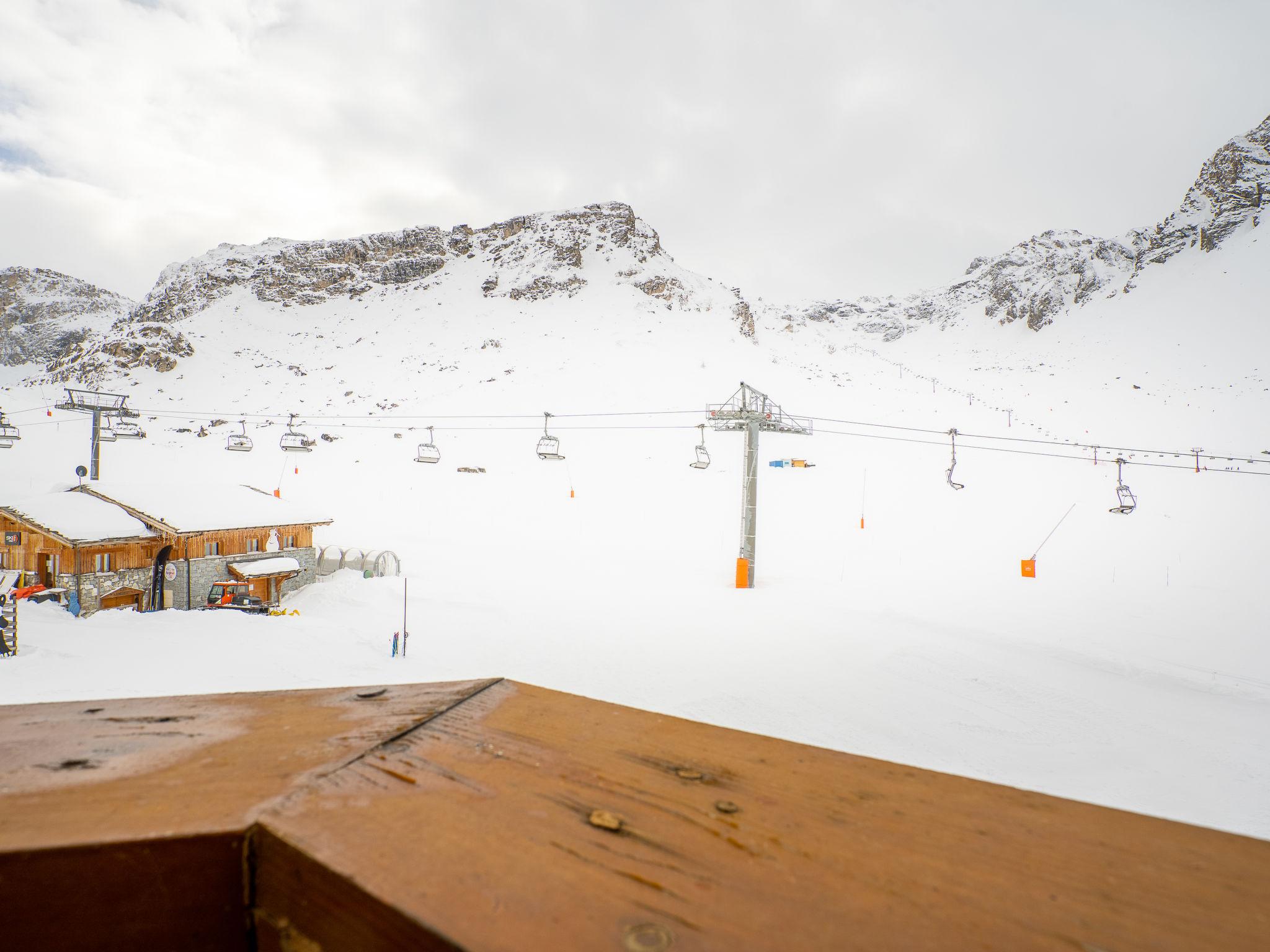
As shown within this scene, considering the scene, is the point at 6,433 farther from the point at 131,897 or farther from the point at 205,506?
the point at 131,897

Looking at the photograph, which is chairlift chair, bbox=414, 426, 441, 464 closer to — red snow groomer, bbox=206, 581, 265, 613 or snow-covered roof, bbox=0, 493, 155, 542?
red snow groomer, bbox=206, 581, 265, 613

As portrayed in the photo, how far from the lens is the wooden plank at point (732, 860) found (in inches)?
19.2

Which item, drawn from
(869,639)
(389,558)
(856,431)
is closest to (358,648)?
(389,558)

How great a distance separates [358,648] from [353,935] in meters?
14.1

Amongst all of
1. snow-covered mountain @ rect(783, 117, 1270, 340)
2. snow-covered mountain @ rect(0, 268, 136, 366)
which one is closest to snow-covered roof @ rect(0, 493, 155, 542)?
snow-covered mountain @ rect(783, 117, 1270, 340)

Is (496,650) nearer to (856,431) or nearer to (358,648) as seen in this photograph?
(358,648)

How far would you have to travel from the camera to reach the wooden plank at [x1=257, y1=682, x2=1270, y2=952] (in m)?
0.49

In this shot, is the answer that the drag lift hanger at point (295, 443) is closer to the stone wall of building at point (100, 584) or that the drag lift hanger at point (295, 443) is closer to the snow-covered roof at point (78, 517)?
the snow-covered roof at point (78, 517)

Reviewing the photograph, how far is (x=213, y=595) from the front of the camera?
54.2ft

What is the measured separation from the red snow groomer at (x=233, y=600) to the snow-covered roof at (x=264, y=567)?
0.66m

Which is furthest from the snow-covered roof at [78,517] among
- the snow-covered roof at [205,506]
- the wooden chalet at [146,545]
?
the snow-covered roof at [205,506]

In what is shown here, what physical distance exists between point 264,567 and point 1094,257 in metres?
120

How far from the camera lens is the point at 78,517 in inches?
655

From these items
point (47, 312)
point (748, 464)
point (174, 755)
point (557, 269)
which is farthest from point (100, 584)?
point (47, 312)
